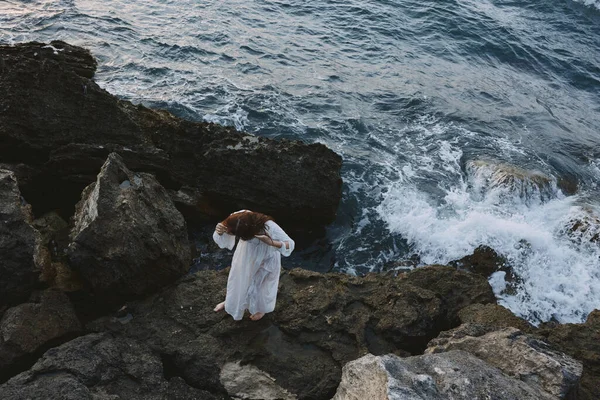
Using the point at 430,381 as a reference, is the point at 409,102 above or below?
below

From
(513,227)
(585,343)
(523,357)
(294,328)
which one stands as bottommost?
(513,227)

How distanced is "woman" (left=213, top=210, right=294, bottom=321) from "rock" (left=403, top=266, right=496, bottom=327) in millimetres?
2525

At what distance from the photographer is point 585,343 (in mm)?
6363

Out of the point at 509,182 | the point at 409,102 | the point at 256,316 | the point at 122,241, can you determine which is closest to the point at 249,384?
the point at 256,316

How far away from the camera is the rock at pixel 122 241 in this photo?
253 inches

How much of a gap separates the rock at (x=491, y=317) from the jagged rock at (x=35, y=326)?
5.34 m

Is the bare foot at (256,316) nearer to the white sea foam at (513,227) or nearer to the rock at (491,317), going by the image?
the rock at (491,317)

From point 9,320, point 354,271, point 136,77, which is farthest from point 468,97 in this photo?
point 9,320

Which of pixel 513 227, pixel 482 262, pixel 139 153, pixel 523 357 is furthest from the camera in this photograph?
pixel 513 227

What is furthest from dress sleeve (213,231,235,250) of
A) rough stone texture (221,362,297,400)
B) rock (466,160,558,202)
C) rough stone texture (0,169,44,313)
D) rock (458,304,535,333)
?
rock (466,160,558,202)

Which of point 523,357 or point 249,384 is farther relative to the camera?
point 249,384

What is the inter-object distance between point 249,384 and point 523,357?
3.16 meters

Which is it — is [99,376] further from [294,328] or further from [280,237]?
[280,237]

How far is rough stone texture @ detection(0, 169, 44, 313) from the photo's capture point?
20.1ft
